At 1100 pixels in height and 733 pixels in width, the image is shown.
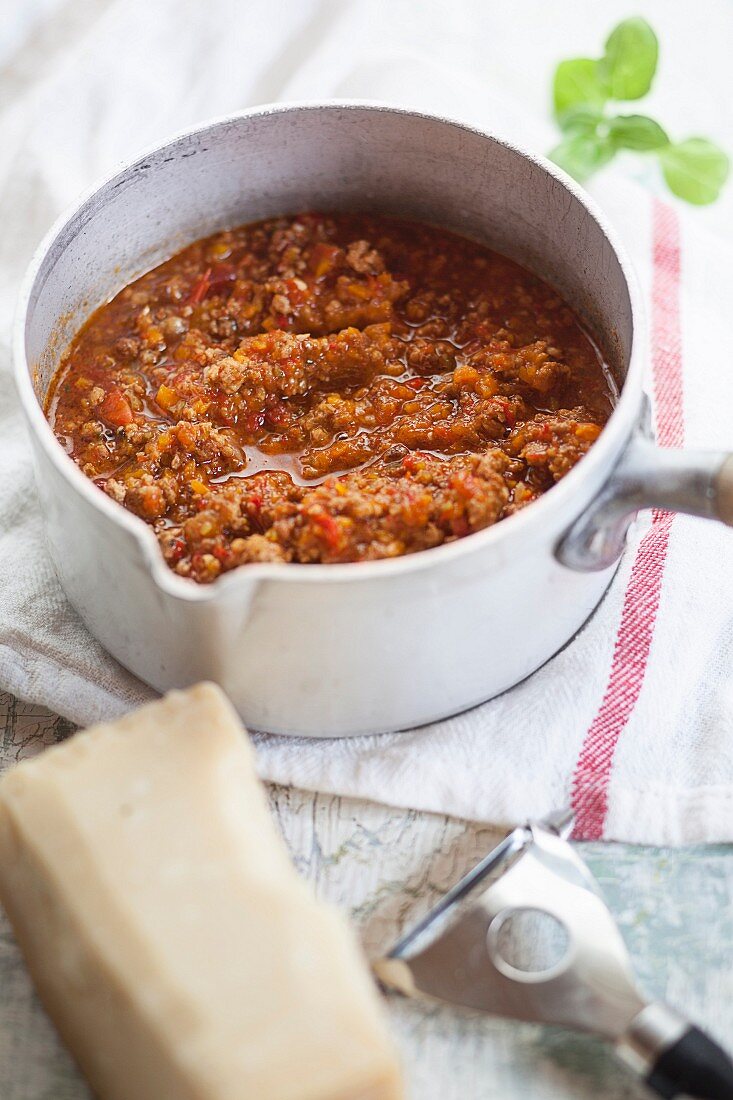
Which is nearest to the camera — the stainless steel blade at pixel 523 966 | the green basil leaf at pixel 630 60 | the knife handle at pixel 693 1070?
the knife handle at pixel 693 1070

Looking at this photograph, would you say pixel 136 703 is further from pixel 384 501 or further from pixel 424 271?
pixel 424 271

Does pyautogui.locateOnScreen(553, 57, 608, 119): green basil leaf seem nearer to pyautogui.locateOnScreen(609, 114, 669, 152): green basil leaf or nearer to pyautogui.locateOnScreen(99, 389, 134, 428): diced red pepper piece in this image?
pyautogui.locateOnScreen(609, 114, 669, 152): green basil leaf

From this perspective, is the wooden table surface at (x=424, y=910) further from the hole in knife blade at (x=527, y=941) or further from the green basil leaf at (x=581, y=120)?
the green basil leaf at (x=581, y=120)

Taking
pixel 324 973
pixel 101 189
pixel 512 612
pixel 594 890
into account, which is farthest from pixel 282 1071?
pixel 101 189

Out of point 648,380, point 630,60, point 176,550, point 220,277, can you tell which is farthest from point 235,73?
point 176,550

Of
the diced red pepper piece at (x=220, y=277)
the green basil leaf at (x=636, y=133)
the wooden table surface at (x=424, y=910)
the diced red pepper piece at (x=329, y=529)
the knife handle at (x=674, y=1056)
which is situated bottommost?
the wooden table surface at (x=424, y=910)

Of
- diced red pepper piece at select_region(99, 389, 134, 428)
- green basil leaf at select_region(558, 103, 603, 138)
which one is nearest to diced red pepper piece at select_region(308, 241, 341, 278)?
diced red pepper piece at select_region(99, 389, 134, 428)

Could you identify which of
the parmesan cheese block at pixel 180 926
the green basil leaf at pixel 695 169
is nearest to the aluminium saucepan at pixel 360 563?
the parmesan cheese block at pixel 180 926
